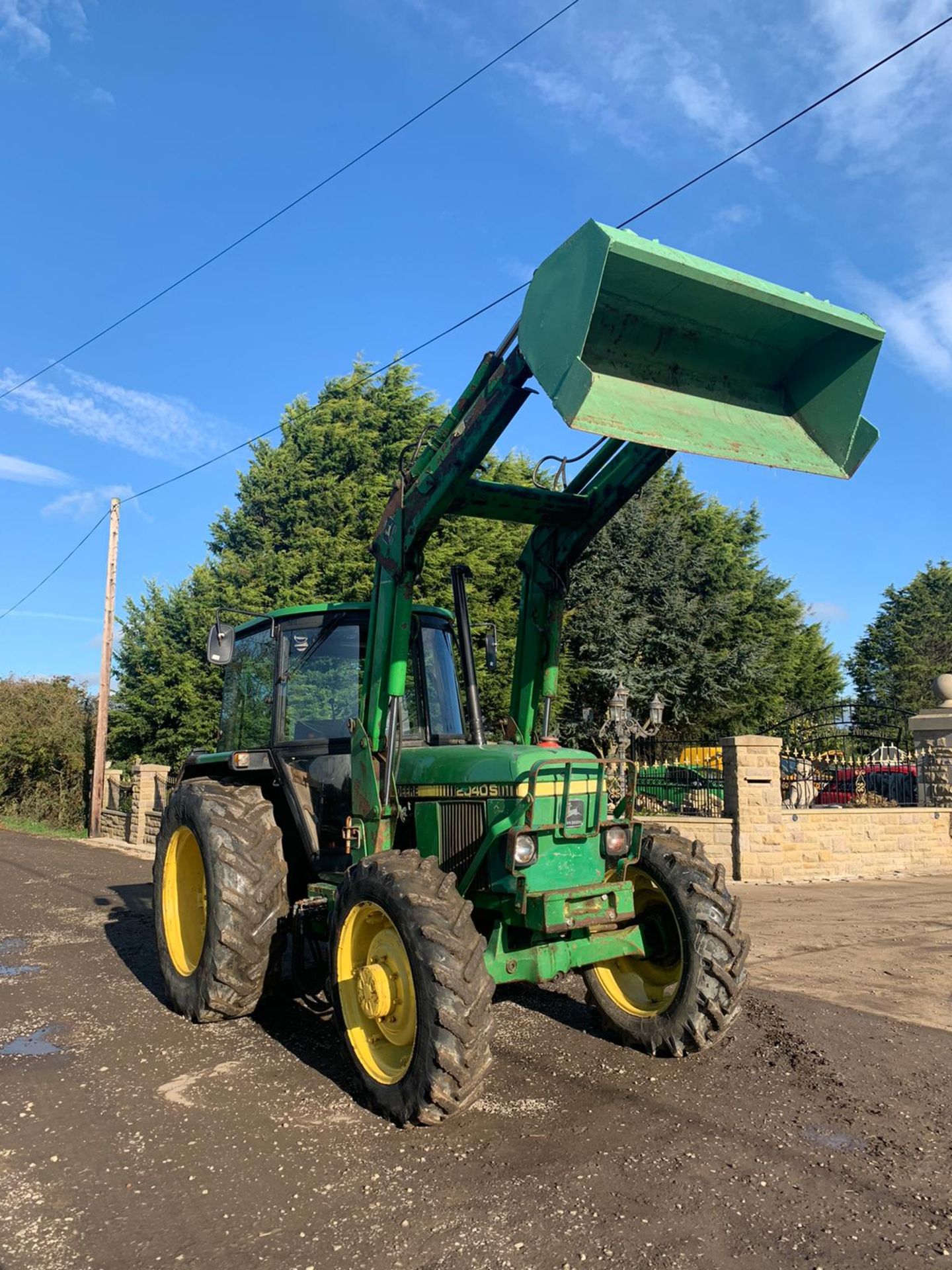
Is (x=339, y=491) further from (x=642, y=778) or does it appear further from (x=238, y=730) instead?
(x=238, y=730)

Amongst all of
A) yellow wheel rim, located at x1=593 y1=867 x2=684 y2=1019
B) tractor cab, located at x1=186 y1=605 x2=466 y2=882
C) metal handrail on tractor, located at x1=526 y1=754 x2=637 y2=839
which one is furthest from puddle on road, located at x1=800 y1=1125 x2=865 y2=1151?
tractor cab, located at x1=186 y1=605 x2=466 y2=882

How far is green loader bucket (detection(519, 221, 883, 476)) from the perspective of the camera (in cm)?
385

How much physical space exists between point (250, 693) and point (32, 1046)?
2535mm

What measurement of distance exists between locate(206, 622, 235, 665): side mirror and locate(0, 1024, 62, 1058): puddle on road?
7.75ft

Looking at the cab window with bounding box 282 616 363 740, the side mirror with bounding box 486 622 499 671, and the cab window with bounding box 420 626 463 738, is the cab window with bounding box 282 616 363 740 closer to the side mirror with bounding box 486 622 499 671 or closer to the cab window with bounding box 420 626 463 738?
the cab window with bounding box 420 626 463 738

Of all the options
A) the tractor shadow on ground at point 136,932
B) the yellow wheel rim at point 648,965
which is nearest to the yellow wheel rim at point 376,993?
the yellow wheel rim at point 648,965

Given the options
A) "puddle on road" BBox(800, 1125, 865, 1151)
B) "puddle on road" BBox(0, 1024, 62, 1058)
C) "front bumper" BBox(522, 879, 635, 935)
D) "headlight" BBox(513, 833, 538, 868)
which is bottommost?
"puddle on road" BBox(0, 1024, 62, 1058)

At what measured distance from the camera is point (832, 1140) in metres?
3.83

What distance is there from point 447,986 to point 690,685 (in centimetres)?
2103

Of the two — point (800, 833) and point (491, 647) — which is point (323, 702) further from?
point (800, 833)

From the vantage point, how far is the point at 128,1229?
3.10 m

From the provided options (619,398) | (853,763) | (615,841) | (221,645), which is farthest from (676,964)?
(853,763)

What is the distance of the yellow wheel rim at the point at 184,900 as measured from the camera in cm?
603

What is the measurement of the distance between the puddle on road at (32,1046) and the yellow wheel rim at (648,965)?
310cm
